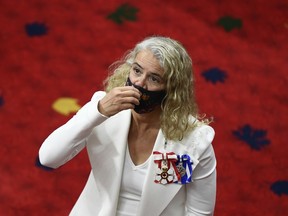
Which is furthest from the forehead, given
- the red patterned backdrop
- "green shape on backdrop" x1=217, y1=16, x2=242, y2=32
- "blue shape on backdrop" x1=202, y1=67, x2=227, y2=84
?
"green shape on backdrop" x1=217, y1=16, x2=242, y2=32

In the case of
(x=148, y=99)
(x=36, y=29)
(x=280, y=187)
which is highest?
(x=148, y=99)

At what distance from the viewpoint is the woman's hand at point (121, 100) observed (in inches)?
65.7

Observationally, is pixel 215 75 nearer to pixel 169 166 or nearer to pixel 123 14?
pixel 123 14

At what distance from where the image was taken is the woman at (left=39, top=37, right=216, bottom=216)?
175cm

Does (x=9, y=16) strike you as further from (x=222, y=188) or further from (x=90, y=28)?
(x=222, y=188)

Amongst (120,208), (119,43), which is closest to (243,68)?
(119,43)

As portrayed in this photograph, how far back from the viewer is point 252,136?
126 inches

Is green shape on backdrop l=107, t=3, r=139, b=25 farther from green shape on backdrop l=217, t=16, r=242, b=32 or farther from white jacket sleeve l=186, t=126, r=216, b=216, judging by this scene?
white jacket sleeve l=186, t=126, r=216, b=216

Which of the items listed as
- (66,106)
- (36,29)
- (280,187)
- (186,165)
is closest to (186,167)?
(186,165)

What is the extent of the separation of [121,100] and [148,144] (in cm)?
30

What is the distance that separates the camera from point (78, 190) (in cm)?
285

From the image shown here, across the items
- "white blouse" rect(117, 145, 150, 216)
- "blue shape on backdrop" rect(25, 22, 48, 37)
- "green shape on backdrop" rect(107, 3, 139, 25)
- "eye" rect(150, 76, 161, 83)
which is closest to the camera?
"eye" rect(150, 76, 161, 83)

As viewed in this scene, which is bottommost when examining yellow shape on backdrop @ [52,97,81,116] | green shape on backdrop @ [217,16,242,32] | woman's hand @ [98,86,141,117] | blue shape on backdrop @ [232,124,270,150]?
yellow shape on backdrop @ [52,97,81,116]

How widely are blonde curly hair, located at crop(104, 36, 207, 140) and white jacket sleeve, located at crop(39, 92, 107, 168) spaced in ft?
0.80
